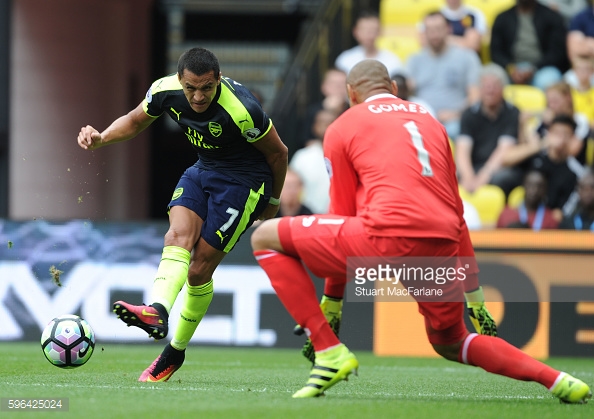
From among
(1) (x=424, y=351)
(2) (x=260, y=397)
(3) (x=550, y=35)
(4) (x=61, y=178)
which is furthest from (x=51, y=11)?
(2) (x=260, y=397)

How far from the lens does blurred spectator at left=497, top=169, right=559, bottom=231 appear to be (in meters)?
11.0

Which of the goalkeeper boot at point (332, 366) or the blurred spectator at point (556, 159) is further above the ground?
the blurred spectator at point (556, 159)

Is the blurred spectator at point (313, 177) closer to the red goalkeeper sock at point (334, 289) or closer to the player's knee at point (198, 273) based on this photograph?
the player's knee at point (198, 273)

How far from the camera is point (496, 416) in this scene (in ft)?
16.4

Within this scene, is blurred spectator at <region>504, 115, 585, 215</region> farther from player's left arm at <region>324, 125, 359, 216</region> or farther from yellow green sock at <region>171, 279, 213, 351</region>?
player's left arm at <region>324, 125, 359, 216</region>

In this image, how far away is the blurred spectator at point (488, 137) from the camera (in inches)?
475

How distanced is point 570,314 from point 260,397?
5294 millimetres

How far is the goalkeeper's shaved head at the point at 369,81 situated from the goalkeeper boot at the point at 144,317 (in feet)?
5.24

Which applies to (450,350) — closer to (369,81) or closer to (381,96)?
(381,96)

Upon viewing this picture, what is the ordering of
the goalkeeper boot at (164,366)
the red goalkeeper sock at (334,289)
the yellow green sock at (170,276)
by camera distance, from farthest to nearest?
the goalkeeper boot at (164,366) → the red goalkeeper sock at (334,289) → the yellow green sock at (170,276)

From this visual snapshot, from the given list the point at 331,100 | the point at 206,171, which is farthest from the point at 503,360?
the point at 331,100

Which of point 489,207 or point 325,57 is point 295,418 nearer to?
point 489,207

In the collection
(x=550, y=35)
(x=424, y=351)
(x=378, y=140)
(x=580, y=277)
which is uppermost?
(x=550, y=35)

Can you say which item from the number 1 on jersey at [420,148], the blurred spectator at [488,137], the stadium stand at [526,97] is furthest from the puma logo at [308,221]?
the stadium stand at [526,97]
